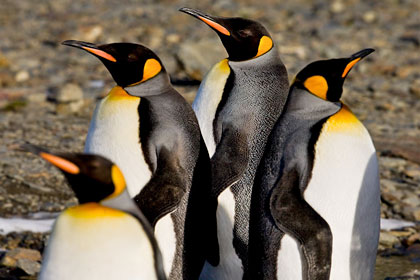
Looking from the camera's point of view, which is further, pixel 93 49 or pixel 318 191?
pixel 93 49

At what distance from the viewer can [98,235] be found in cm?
352

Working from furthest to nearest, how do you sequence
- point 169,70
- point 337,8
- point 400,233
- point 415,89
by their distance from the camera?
point 337,8, point 169,70, point 415,89, point 400,233

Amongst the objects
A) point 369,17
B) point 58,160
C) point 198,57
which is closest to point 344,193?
point 58,160

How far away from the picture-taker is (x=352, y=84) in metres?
10.6

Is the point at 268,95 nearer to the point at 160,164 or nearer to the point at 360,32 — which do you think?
the point at 160,164

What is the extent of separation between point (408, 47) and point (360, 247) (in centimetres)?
878

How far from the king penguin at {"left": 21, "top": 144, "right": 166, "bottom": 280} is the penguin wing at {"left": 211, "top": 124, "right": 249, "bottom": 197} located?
1.38 m

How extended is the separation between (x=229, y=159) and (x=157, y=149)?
53 centimetres

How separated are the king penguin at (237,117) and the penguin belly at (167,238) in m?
0.37

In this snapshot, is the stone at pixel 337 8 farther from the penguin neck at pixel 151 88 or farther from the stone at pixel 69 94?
the penguin neck at pixel 151 88

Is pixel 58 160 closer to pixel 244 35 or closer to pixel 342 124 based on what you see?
pixel 342 124

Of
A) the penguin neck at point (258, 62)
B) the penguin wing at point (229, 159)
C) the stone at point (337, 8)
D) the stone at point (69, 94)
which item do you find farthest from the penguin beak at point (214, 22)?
the stone at point (337, 8)

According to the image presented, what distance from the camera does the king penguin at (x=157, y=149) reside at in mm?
4570

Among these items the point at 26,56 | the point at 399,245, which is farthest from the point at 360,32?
the point at 399,245
